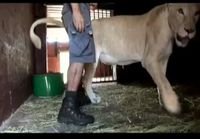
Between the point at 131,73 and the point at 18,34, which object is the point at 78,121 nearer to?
the point at 18,34

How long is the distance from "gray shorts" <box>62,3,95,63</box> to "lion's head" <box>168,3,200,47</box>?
2.16 feet

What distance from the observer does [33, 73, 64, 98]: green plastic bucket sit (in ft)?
11.3

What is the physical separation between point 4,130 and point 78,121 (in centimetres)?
47

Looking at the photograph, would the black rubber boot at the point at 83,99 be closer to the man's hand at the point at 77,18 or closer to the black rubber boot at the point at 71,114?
the black rubber boot at the point at 71,114

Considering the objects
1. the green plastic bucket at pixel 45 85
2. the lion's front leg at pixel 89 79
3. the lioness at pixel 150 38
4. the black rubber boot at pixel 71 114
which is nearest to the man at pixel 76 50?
the black rubber boot at pixel 71 114

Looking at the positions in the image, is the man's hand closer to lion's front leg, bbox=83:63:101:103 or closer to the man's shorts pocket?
the man's shorts pocket

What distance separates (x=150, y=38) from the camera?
274 cm

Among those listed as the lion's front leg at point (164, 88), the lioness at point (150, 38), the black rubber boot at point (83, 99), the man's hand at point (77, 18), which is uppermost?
the man's hand at point (77, 18)

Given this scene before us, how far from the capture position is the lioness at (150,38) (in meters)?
2.39

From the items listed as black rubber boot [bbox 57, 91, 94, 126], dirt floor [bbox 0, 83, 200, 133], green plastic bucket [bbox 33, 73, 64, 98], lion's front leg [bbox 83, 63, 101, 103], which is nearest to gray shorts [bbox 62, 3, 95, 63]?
black rubber boot [bbox 57, 91, 94, 126]

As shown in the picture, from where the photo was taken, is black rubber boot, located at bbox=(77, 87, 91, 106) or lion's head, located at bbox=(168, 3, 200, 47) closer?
lion's head, located at bbox=(168, 3, 200, 47)

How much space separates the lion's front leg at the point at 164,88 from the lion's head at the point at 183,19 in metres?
0.27

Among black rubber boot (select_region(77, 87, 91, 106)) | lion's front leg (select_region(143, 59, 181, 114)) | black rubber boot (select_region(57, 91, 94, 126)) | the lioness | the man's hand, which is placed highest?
the man's hand

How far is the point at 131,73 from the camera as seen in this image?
4.63m
